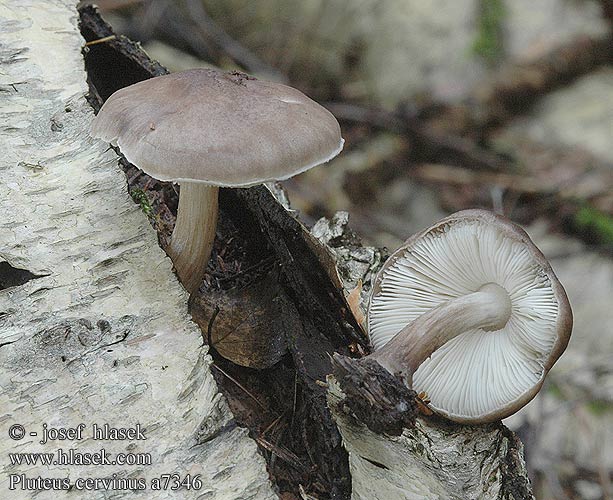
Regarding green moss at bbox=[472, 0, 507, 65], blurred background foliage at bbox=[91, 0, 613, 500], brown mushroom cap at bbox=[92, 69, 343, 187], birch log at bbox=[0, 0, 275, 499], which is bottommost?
blurred background foliage at bbox=[91, 0, 613, 500]

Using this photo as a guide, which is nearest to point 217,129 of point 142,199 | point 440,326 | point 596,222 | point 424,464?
point 142,199

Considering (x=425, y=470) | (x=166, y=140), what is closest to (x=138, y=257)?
(x=166, y=140)

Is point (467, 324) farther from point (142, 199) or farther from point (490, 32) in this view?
point (490, 32)

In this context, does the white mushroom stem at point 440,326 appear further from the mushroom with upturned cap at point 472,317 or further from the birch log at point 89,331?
the birch log at point 89,331

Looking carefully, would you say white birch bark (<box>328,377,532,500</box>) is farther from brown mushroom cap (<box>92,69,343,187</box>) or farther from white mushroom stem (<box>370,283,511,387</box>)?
brown mushroom cap (<box>92,69,343,187</box>)

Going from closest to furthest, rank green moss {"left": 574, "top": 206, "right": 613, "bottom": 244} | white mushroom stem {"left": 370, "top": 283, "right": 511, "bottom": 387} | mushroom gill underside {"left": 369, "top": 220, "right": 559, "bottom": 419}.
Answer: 1. white mushroom stem {"left": 370, "top": 283, "right": 511, "bottom": 387}
2. mushroom gill underside {"left": 369, "top": 220, "right": 559, "bottom": 419}
3. green moss {"left": 574, "top": 206, "right": 613, "bottom": 244}

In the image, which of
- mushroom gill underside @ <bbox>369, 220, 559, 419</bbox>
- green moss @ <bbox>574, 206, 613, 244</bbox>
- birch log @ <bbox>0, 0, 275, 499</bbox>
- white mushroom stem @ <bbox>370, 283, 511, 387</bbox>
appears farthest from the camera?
green moss @ <bbox>574, 206, 613, 244</bbox>

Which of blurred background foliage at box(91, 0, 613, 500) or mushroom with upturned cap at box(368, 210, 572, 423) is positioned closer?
mushroom with upturned cap at box(368, 210, 572, 423)

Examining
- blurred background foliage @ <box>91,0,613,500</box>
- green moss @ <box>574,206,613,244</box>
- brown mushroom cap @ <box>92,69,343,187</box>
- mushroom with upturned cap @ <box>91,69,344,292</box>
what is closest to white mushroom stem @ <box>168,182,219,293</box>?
mushroom with upturned cap @ <box>91,69,344,292</box>
